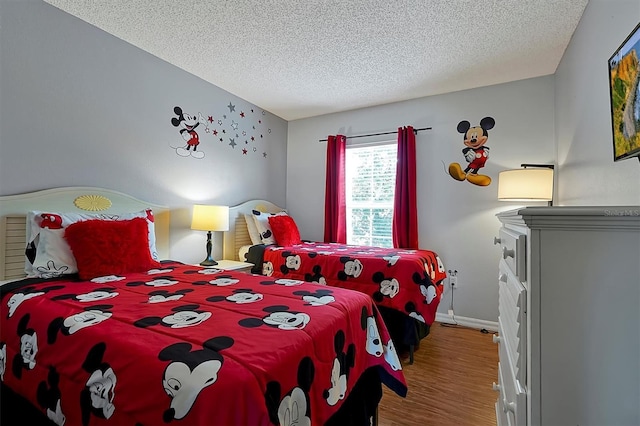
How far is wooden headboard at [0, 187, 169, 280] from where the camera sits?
1.75m

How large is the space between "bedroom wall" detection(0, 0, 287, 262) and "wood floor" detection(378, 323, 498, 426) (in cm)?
219

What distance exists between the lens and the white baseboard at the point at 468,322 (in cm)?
296

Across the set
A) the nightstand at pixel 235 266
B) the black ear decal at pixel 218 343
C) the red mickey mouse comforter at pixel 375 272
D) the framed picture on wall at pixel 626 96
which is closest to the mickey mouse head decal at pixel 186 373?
the black ear decal at pixel 218 343

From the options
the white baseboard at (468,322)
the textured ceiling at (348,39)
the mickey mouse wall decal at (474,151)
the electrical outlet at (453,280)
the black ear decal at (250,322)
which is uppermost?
the textured ceiling at (348,39)

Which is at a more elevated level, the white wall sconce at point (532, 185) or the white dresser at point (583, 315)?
the white wall sconce at point (532, 185)

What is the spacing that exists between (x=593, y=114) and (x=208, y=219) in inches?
112

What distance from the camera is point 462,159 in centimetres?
318

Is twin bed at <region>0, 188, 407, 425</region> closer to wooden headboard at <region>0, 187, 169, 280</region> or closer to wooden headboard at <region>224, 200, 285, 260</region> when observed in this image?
wooden headboard at <region>0, 187, 169, 280</region>

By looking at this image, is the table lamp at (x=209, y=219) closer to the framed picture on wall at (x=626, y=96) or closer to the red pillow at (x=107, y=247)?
the red pillow at (x=107, y=247)

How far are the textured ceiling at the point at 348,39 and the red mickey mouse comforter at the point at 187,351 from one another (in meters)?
1.80

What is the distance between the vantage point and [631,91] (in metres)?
1.11

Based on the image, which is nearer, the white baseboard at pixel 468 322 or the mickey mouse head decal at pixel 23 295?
the mickey mouse head decal at pixel 23 295

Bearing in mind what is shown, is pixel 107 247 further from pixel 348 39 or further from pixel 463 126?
pixel 463 126

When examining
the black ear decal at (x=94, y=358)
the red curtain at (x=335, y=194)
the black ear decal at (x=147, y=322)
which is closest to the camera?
the black ear decal at (x=94, y=358)
